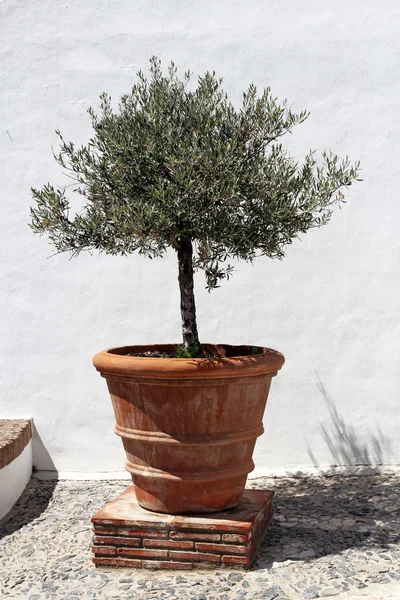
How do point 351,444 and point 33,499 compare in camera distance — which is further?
point 351,444

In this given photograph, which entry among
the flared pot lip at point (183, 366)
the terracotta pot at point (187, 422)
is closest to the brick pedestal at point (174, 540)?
the terracotta pot at point (187, 422)

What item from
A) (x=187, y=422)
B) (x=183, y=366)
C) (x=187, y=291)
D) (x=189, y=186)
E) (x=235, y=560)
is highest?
(x=189, y=186)

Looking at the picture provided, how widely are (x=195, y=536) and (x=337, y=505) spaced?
3.85 feet

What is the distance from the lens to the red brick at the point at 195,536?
3316 mm

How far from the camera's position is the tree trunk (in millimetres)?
3607

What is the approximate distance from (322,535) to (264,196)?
1743 millimetres

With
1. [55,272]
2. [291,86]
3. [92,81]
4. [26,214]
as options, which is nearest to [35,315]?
A: [55,272]

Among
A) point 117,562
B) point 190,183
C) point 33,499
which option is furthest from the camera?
point 33,499

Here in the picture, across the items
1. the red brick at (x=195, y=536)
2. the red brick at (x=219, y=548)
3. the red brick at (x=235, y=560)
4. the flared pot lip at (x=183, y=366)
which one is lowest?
the red brick at (x=235, y=560)

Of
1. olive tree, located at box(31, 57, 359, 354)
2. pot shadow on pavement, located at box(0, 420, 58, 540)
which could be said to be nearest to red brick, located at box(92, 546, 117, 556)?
pot shadow on pavement, located at box(0, 420, 58, 540)

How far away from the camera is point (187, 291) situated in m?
3.62

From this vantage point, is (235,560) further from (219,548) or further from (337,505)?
(337,505)

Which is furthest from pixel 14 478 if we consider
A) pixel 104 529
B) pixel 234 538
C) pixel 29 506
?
pixel 234 538

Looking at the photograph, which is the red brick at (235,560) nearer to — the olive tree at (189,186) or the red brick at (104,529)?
the red brick at (104,529)
